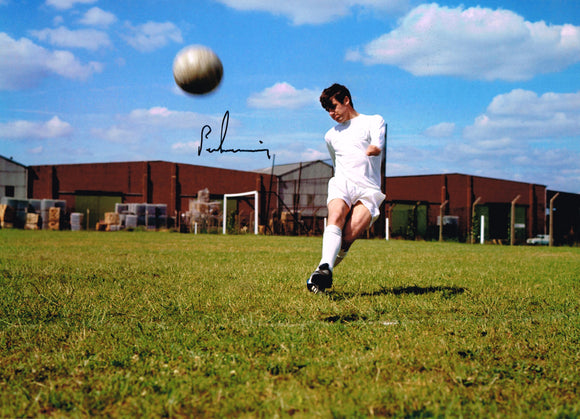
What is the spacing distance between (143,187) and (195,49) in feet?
120

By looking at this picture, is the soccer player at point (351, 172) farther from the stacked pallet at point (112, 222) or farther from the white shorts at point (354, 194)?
the stacked pallet at point (112, 222)

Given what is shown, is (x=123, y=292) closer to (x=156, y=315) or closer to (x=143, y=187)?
(x=156, y=315)

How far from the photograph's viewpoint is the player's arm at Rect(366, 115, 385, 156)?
4.88 m

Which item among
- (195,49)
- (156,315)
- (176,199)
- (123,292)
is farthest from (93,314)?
(176,199)

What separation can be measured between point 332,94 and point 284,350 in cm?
301

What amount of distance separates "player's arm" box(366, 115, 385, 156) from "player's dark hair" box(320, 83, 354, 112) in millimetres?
405

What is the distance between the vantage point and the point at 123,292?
5.05 metres

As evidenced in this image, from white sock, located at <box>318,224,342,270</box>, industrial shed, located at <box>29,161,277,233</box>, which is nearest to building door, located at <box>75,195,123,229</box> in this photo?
industrial shed, located at <box>29,161,277,233</box>

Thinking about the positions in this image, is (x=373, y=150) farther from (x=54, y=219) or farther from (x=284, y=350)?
(x=54, y=219)

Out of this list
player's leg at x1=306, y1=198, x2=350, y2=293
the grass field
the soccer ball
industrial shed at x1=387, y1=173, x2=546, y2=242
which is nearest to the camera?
the grass field

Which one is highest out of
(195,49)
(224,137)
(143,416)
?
(195,49)

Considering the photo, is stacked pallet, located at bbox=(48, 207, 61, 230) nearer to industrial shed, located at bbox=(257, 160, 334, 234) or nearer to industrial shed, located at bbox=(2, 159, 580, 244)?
industrial shed, located at bbox=(2, 159, 580, 244)

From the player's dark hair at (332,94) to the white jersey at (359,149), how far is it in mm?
242

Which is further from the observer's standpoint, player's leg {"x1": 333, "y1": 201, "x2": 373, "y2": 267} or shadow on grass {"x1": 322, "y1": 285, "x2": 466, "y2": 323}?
player's leg {"x1": 333, "y1": 201, "x2": 373, "y2": 267}
